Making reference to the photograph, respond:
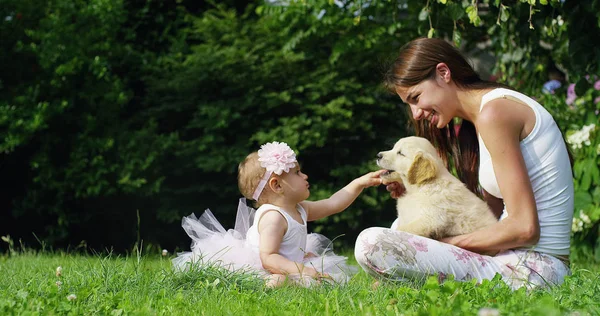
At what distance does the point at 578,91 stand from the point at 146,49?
4.97 metres

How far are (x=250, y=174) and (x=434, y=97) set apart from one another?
1109 mm

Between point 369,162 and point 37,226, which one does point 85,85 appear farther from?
point 369,162

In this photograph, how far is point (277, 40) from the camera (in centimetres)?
800

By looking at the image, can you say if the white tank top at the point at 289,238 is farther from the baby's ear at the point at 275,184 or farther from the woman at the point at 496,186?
the woman at the point at 496,186

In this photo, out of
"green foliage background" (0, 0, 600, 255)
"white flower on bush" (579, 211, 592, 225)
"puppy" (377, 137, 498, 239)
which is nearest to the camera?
"puppy" (377, 137, 498, 239)

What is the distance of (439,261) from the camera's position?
3.32 metres

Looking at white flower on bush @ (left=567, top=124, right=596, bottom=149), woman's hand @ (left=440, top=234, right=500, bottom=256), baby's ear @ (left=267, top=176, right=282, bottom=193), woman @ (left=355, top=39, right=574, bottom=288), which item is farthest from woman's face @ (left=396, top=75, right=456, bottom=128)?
white flower on bush @ (left=567, top=124, right=596, bottom=149)

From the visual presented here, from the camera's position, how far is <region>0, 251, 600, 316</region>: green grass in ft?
Answer: 8.33

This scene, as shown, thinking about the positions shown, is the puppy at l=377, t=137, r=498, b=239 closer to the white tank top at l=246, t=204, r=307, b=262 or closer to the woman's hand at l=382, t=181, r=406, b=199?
the woman's hand at l=382, t=181, r=406, b=199

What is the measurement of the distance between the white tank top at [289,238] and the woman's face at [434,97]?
2.92 ft

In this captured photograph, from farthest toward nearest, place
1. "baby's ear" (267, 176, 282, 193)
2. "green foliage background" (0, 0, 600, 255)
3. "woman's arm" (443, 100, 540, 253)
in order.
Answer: "green foliage background" (0, 0, 600, 255) < "baby's ear" (267, 176, 282, 193) < "woman's arm" (443, 100, 540, 253)

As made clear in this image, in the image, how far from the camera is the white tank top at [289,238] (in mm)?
3826

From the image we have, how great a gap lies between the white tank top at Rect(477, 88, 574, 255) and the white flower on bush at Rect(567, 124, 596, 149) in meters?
2.36

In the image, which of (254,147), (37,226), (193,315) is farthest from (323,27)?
(193,315)
